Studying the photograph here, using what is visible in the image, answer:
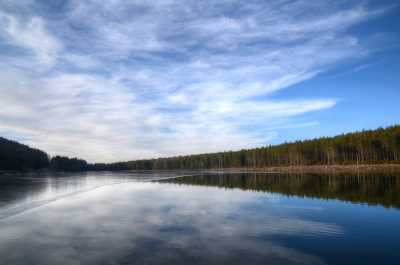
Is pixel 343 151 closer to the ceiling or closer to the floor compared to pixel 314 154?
closer to the ceiling

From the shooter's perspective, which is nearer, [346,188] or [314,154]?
[346,188]

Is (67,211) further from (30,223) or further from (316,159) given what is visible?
(316,159)

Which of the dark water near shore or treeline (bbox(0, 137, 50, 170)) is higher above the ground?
treeline (bbox(0, 137, 50, 170))

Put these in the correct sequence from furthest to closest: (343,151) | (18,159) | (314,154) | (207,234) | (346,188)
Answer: (18,159) → (314,154) → (343,151) → (346,188) → (207,234)

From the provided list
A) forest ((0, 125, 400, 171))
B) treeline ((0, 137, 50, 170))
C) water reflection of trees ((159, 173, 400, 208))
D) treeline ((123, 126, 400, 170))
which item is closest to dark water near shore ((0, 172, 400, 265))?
water reflection of trees ((159, 173, 400, 208))

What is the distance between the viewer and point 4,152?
14412cm

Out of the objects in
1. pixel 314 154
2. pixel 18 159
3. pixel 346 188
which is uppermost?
pixel 18 159

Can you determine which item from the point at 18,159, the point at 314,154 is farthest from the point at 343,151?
the point at 18,159

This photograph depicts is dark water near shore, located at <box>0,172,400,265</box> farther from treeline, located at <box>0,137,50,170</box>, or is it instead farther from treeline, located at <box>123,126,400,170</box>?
treeline, located at <box>0,137,50,170</box>

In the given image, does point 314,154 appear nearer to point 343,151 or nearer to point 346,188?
point 343,151

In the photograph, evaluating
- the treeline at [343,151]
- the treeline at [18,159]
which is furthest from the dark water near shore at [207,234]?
the treeline at [18,159]

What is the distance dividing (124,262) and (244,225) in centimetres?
825

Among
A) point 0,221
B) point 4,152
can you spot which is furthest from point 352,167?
point 4,152

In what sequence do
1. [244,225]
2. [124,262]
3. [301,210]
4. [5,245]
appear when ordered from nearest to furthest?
[124,262]
[5,245]
[244,225]
[301,210]
